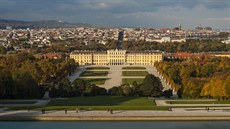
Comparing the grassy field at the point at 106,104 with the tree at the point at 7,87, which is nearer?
the grassy field at the point at 106,104

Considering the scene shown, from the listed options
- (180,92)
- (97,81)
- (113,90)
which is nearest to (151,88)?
(180,92)

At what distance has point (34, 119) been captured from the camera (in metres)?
18.7

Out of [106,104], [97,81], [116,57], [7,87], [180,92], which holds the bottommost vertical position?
[116,57]

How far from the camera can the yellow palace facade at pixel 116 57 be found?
61.2m

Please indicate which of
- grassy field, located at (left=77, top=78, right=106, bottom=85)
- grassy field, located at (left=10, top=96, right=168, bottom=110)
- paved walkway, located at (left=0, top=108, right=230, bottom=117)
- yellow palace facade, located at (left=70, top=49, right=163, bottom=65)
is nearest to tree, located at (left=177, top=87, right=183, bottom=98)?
grassy field, located at (left=10, top=96, right=168, bottom=110)

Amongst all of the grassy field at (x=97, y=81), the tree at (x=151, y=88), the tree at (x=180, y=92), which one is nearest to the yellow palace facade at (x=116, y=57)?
the grassy field at (x=97, y=81)

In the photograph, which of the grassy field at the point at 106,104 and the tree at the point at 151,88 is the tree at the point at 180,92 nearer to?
the tree at the point at 151,88

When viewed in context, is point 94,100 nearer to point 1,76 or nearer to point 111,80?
point 1,76

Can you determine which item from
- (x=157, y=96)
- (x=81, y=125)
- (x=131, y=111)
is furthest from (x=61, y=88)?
(x=81, y=125)

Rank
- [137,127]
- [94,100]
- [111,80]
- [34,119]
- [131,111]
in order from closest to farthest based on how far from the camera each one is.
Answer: [137,127]
[34,119]
[131,111]
[94,100]
[111,80]

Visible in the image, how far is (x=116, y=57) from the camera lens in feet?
206

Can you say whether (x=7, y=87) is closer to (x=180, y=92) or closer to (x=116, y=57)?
(x=180, y=92)

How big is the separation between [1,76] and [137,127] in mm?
11427

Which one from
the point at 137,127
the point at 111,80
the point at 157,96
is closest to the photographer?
the point at 137,127
